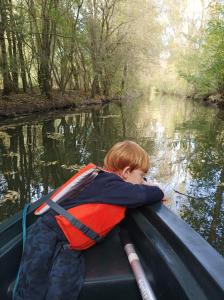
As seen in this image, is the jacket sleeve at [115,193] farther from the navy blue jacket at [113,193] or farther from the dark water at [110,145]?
the dark water at [110,145]

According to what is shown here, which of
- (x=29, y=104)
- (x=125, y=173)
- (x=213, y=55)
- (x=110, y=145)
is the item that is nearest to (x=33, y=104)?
(x=29, y=104)

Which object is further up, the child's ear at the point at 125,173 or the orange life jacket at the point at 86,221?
the child's ear at the point at 125,173

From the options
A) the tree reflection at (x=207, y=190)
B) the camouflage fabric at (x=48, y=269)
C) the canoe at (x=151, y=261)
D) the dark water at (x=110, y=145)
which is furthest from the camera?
the dark water at (x=110, y=145)

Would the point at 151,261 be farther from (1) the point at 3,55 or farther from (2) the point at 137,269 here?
(1) the point at 3,55

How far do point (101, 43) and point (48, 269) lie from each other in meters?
24.9

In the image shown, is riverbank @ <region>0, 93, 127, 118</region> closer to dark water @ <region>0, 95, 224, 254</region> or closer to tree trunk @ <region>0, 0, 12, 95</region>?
tree trunk @ <region>0, 0, 12, 95</region>

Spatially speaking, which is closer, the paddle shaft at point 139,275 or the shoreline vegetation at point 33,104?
the paddle shaft at point 139,275

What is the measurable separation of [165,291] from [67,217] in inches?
26.8

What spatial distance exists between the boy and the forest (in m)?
13.8

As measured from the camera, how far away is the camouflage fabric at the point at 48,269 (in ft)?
5.79

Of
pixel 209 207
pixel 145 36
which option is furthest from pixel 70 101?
pixel 209 207

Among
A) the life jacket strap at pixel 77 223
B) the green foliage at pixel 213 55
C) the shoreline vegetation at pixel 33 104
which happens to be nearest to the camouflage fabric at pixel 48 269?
the life jacket strap at pixel 77 223

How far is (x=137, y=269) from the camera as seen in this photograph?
177 cm

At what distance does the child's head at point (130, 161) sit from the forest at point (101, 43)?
1357cm
